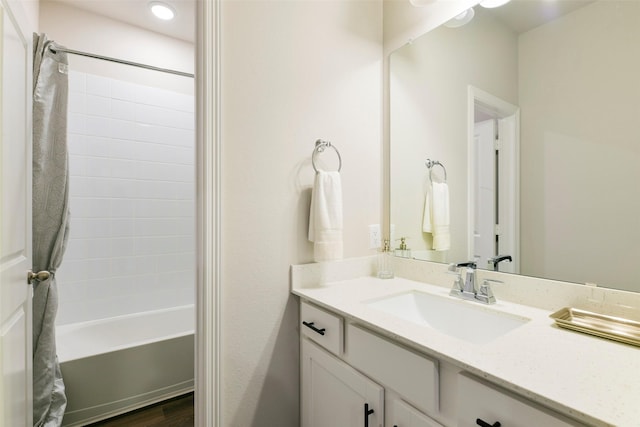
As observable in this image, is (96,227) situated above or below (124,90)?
below

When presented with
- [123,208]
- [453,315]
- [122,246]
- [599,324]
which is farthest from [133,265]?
[599,324]

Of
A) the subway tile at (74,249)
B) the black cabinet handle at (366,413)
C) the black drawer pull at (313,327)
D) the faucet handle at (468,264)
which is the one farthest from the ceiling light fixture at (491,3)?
the subway tile at (74,249)

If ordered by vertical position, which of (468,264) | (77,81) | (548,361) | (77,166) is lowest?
(548,361)

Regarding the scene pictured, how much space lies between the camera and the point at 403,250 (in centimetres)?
150

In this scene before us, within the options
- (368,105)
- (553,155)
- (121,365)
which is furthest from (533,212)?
(121,365)

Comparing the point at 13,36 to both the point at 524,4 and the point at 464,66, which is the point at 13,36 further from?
the point at 524,4

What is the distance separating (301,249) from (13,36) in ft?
3.97

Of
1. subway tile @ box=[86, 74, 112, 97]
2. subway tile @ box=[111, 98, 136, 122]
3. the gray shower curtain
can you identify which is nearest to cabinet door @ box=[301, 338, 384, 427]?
the gray shower curtain

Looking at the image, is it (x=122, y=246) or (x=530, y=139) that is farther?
(x=122, y=246)

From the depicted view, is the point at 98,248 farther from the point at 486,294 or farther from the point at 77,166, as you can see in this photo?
the point at 486,294

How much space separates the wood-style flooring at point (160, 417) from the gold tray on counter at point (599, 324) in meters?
1.87

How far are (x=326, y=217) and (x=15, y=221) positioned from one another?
1074mm

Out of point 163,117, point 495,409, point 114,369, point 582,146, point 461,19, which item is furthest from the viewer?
point 163,117

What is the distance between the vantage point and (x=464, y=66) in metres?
1.28
